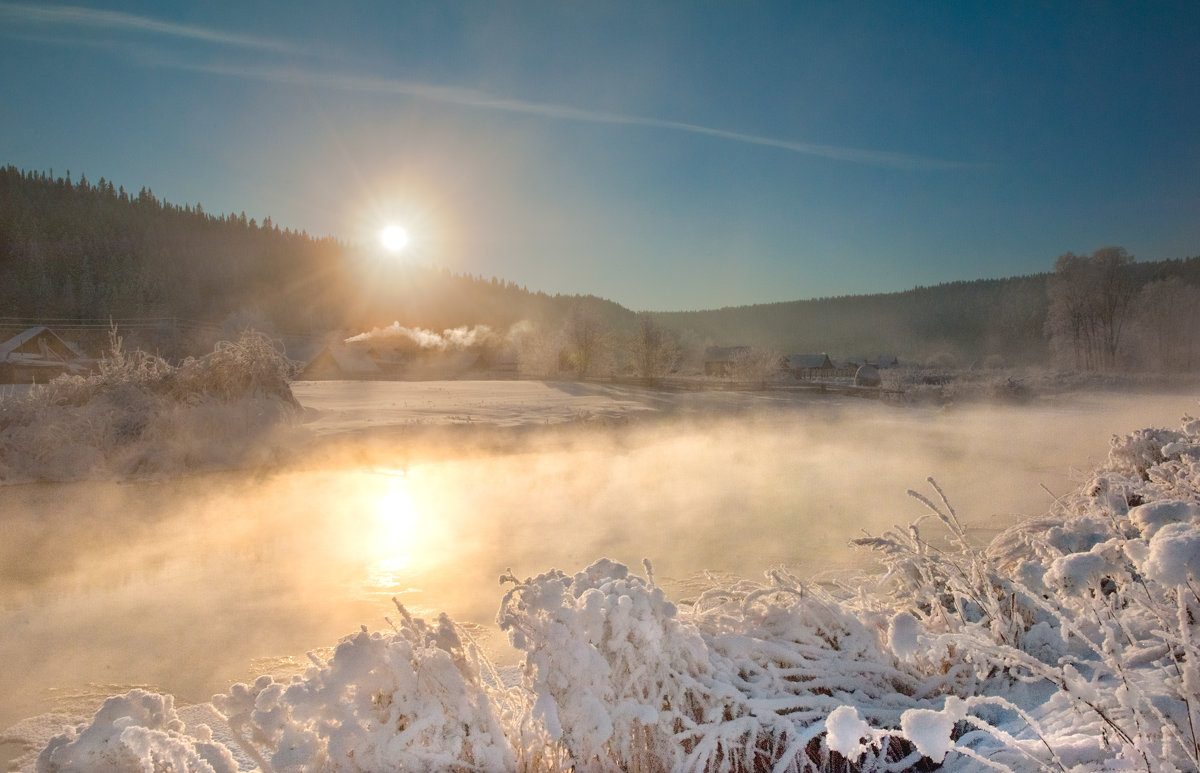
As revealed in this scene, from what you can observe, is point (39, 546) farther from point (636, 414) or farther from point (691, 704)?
point (636, 414)

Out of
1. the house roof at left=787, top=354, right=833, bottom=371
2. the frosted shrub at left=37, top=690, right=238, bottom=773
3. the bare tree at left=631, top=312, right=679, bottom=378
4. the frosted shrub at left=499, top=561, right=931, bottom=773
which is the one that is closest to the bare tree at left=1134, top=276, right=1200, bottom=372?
the bare tree at left=631, top=312, right=679, bottom=378

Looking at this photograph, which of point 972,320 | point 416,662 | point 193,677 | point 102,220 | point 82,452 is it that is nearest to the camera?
point 416,662

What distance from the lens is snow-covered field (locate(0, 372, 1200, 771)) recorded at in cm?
155

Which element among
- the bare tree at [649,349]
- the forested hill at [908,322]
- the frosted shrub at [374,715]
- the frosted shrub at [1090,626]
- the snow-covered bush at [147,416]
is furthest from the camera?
the forested hill at [908,322]

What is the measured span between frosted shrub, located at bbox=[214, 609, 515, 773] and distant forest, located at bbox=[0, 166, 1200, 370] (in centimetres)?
4215

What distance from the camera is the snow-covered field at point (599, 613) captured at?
155 centimetres

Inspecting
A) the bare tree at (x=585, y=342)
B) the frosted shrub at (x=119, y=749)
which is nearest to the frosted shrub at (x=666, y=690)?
the frosted shrub at (x=119, y=749)

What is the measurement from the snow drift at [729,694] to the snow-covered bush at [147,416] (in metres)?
9.58

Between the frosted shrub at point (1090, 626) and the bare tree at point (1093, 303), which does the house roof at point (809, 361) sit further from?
the frosted shrub at point (1090, 626)

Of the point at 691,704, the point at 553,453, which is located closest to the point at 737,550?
the point at 691,704

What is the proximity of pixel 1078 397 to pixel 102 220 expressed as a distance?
274ft

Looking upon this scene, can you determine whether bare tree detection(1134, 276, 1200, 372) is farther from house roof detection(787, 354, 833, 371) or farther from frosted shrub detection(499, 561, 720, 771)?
frosted shrub detection(499, 561, 720, 771)

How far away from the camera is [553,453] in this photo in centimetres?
1207

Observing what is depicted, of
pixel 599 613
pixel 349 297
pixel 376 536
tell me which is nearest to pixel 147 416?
pixel 376 536
